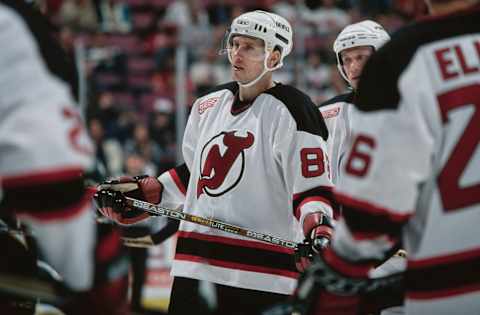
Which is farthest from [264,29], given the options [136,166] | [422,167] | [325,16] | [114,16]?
[325,16]

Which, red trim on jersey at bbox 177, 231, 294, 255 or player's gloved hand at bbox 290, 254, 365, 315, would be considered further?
red trim on jersey at bbox 177, 231, 294, 255

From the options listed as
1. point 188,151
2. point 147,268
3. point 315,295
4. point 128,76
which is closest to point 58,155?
point 315,295

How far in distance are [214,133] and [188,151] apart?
256 millimetres

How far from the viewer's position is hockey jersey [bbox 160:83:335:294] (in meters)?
3.06

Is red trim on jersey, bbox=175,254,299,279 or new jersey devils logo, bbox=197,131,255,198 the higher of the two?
new jersey devils logo, bbox=197,131,255,198

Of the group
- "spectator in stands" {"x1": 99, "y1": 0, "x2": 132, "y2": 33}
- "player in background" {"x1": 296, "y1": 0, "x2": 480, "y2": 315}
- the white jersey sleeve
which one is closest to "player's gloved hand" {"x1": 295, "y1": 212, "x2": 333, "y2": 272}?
the white jersey sleeve

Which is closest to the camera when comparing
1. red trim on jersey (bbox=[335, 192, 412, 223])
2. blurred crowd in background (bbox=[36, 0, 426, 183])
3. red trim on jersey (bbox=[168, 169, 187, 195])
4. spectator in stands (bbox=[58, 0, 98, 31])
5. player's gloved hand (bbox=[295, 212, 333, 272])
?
red trim on jersey (bbox=[335, 192, 412, 223])

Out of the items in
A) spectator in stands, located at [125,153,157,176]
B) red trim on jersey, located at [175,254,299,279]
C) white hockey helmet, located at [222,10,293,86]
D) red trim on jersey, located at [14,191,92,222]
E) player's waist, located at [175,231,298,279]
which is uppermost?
white hockey helmet, located at [222,10,293,86]

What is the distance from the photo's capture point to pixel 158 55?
970cm

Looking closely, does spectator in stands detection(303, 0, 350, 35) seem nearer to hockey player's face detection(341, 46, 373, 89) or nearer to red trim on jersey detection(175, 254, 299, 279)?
hockey player's face detection(341, 46, 373, 89)

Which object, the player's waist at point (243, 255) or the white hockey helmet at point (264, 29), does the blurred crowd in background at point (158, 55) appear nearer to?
the white hockey helmet at point (264, 29)

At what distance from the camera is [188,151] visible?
11.3 feet

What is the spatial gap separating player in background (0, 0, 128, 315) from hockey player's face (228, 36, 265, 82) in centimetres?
158

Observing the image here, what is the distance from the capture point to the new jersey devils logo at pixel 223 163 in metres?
3.11
